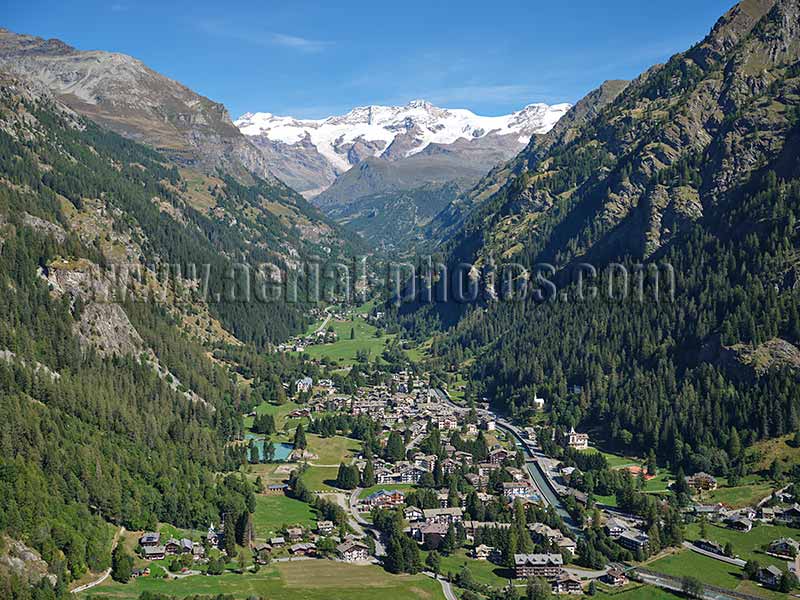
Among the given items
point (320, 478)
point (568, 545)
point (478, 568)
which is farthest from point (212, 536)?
point (568, 545)

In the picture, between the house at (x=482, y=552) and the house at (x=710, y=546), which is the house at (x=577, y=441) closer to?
the house at (x=710, y=546)

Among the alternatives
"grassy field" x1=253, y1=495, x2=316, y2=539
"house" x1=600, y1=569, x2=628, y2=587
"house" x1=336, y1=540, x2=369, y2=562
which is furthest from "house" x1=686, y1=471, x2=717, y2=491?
"grassy field" x1=253, y1=495, x2=316, y2=539

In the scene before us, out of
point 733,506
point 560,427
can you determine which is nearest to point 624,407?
point 560,427

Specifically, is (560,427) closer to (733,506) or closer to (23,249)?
(733,506)

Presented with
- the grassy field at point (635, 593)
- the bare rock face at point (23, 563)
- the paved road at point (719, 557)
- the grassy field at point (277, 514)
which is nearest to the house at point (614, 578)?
the grassy field at point (635, 593)

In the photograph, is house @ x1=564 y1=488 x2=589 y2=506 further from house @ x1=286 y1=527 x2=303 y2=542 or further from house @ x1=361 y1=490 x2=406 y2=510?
house @ x1=286 y1=527 x2=303 y2=542
